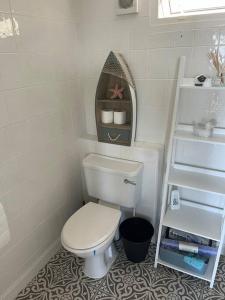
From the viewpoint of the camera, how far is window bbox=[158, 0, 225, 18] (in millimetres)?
1333

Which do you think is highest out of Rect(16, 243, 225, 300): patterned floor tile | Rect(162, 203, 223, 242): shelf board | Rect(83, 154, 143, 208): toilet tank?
Rect(83, 154, 143, 208): toilet tank

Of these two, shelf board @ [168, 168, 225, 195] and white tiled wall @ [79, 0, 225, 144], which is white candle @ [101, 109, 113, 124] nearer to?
white tiled wall @ [79, 0, 225, 144]

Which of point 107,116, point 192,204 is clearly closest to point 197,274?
point 192,204

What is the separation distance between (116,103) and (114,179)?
21.6 inches

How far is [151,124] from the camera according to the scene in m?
1.67

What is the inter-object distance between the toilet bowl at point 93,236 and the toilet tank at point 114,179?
0.12m

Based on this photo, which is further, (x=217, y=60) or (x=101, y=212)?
(x=101, y=212)

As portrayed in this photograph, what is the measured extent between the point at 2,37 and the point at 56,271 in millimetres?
1564

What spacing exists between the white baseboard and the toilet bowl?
1.09 feet

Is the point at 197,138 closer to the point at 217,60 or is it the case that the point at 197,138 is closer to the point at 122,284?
the point at 217,60

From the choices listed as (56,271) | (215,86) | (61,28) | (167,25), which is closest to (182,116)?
(215,86)

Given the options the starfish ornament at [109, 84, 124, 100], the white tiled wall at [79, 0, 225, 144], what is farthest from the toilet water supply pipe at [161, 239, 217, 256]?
the starfish ornament at [109, 84, 124, 100]

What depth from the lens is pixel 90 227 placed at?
1.50 meters

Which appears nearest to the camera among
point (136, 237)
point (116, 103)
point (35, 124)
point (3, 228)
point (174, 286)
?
point (3, 228)
